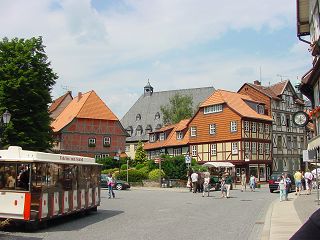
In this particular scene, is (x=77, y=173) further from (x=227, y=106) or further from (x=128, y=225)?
(x=227, y=106)

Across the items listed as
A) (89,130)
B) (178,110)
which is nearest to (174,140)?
(89,130)

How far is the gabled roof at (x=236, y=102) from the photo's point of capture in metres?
61.2

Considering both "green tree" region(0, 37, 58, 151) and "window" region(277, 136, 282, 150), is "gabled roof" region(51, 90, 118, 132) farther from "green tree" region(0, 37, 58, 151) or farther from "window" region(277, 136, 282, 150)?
"green tree" region(0, 37, 58, 151)

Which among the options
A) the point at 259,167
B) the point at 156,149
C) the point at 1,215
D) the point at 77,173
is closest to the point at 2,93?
the point at 77,173

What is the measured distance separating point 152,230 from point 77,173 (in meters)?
4.84

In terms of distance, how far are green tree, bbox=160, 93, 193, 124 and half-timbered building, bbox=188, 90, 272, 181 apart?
19008mm

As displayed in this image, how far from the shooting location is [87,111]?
72.2 metres

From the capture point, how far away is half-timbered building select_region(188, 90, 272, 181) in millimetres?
59812

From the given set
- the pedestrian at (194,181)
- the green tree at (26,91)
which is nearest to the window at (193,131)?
the pedestrian at (194,181)

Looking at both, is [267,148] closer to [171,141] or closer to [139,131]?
[171,141]

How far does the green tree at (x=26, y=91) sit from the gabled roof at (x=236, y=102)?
27.3m

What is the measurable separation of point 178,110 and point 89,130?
2044 centimetres

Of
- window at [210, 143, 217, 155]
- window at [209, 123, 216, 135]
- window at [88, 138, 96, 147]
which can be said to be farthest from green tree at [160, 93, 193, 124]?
window at [210, 143, 217, 155]

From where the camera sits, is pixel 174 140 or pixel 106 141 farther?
pixel 106 141
